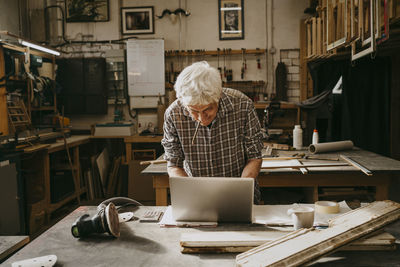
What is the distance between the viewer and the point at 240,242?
1292 mm

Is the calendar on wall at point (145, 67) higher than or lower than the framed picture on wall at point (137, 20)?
lower

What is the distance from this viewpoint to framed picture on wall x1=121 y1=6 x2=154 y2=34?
5.46 meters

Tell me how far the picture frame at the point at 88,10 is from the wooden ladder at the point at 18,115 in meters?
1.91

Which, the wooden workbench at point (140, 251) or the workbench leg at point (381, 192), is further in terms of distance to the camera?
the workbench leg at point (381, 192)

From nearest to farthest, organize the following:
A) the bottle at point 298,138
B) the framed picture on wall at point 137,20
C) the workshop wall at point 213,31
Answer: the bottle at point 298,138 < the workshop wall at point 213,31 < the framed picture on wall at point 137,20

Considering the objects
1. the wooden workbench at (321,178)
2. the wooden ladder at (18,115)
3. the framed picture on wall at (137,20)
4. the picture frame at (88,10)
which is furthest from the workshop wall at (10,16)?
the wooden workbench at (321,178)

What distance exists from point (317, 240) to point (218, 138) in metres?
0.94

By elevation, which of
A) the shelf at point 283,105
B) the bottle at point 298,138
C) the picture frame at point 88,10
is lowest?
the bottle at point 298,138

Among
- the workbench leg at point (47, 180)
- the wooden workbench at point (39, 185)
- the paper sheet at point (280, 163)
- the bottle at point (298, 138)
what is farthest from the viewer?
the workbench leg at point (47, 180)

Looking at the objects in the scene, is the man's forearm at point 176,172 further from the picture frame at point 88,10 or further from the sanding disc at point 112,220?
the picture frame at point 88,10

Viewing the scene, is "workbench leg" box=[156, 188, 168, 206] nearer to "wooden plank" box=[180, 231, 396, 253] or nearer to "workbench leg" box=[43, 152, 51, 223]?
"wooden plank" box=[180, 231, 396, 253]

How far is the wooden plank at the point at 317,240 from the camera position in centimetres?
111

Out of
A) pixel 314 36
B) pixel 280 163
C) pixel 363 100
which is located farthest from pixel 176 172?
pixel 363 100

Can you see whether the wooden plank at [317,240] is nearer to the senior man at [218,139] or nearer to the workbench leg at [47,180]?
the senior man at [218,139]
